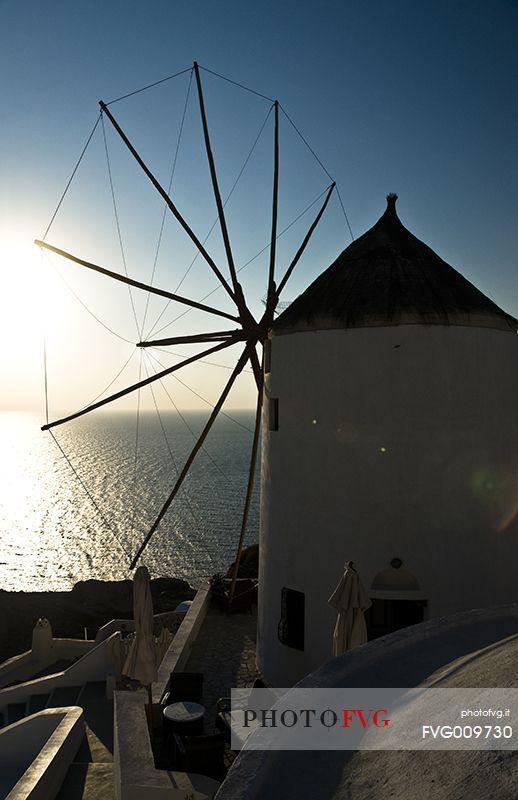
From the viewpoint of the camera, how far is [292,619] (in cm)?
1325

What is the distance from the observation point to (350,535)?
1234 centimetres

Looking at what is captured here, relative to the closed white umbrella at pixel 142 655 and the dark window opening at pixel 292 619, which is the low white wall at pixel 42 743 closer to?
the closed white umbrella at pixel 142 655

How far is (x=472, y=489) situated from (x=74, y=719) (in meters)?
9.52

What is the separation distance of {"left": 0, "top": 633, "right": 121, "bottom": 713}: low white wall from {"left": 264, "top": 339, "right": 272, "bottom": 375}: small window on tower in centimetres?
852

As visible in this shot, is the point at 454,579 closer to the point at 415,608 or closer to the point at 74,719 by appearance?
the point at 415,608

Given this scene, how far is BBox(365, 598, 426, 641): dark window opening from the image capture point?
12.6 m

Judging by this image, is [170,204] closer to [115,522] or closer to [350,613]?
[350,613]

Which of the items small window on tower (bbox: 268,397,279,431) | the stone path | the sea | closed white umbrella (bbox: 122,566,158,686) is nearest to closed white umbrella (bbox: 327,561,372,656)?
the stone path

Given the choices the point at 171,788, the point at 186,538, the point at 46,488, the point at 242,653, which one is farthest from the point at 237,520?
the point at 171,788

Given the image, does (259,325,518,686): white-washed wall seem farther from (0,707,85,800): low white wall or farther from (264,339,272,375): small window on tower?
(0,707,85,800): low white wall

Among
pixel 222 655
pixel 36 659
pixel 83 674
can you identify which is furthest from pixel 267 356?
pixel 36 659

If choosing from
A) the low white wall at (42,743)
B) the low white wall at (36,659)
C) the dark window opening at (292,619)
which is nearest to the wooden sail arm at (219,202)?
the dark window opening at (292,619)

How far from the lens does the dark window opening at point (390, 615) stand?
1265 cm

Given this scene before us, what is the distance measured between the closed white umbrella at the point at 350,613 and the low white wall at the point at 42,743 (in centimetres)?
539
